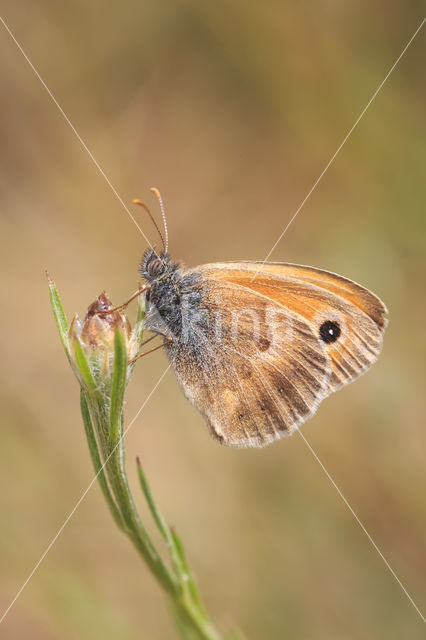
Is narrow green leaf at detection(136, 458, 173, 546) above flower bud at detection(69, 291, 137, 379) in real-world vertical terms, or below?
below

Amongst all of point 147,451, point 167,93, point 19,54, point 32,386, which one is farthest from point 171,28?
point 147,451

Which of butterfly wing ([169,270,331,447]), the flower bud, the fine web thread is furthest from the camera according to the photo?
the fine web thread

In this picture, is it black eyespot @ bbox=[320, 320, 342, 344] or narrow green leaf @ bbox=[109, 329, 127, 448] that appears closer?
narrow green leaf @ bbox=[109, 329, 127, 448]

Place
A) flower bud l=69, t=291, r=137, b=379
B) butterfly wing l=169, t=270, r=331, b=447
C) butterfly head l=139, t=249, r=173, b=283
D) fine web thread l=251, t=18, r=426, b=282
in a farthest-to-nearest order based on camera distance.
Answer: fine web thread l=251, t=18, r=426, b=282
butterfly head l=139, t=249, r=173, b=283
butterfly wing l=169, t=270, r=331, b=447
flower bud l=69, t=291, r=137, b=379

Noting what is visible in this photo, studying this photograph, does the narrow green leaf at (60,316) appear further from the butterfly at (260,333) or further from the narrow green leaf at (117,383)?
the butterfly at (260,333)

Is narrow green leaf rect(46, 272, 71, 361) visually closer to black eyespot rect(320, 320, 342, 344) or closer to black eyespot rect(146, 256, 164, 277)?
black eyespot rect(146, 256, 164, 277)

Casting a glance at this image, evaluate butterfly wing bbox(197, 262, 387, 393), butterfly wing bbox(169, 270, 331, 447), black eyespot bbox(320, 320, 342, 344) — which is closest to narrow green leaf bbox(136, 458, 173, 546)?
butterfly wing bbox(169, 270, 331, 447)

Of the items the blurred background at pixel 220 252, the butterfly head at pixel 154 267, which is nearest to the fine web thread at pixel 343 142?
the blurred background at pixel 220 252

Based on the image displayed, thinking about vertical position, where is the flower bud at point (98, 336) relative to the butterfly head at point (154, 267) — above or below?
below

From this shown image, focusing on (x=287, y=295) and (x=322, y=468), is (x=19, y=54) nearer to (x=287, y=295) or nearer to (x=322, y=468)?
(x=287, y=295)
